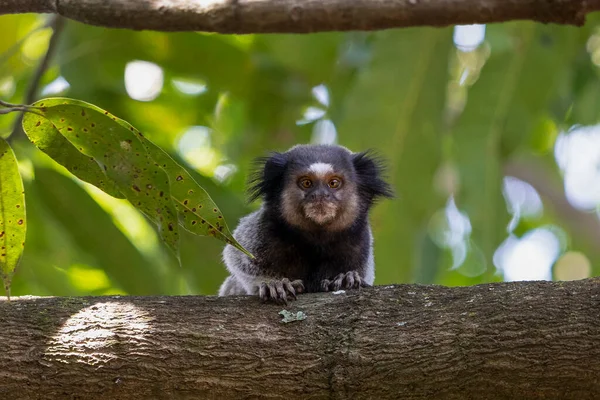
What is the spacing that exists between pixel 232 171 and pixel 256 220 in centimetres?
165

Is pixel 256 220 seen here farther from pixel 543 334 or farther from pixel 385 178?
pixel 543 334

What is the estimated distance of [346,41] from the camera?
5844 millimetres

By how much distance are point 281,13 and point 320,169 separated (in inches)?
61.2

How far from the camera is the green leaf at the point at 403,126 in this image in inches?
189

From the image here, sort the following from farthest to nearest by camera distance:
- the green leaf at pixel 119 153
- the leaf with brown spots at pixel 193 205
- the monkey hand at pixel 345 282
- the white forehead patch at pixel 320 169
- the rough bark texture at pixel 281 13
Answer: the white forehead patch at pixel 320 169 < the monkey hand at pixel 345 282 < the rough bark texture at pixel 281 13 < the leaf with brown spots at pixel 193 205 < the green leaf at pixel 119 153

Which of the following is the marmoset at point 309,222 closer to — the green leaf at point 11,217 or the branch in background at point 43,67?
the branch in background at point 43,67

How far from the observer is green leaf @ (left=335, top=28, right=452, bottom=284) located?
4801 mm

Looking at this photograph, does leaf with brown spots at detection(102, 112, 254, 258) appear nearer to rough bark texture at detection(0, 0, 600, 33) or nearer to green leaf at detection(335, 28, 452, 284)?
rough bark texture at detection(0, 0, 600, 33)

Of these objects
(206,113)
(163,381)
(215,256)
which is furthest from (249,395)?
(206,113)

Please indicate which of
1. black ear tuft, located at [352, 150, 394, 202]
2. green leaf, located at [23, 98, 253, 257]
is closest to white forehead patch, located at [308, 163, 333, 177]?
black ear tuft, located at [352, 150, 394, 202]

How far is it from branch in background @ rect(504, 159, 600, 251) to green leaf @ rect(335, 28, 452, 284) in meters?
4.08

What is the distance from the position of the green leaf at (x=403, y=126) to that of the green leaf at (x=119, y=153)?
7.37 feet

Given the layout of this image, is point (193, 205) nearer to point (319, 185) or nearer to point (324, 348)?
point (324, 348)

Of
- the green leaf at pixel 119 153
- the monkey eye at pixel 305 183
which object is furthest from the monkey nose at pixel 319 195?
the green leaf at pixel 119 153
